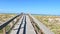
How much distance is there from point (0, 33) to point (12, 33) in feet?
2.00

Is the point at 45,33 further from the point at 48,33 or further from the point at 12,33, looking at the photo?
the point at 12,33

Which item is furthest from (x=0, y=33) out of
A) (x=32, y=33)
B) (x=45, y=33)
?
(x=45, y=33)

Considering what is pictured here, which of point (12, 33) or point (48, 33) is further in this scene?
point (12, 33)

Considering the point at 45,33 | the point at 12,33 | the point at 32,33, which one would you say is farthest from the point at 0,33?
the point at 45,33

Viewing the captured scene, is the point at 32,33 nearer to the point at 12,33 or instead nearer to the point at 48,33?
the point at 12,33

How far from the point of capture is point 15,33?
371 inches

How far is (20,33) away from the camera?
9.82 meters

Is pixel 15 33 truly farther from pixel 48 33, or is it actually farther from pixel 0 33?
pixel 48 33

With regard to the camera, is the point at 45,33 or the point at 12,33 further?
the point at 12,33

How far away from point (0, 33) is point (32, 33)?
5.15 feet

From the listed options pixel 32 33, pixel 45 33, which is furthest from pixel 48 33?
pixel 32 33

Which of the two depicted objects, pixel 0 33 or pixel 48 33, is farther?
pixel 0 33

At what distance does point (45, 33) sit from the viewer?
488 cm

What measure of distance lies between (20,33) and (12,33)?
576 mm
